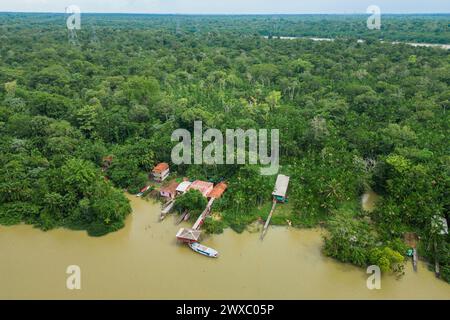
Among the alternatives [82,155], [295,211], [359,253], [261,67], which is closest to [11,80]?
[82,155]

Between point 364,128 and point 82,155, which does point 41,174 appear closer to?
point 82,155

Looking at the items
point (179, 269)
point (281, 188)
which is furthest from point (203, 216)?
point (281, 188)

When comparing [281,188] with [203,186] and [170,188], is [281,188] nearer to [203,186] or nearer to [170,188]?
[203,186]
